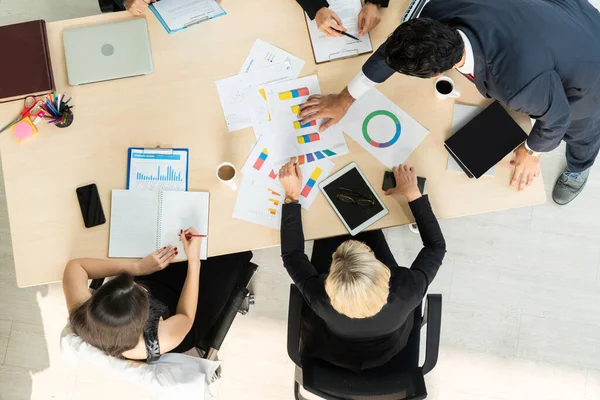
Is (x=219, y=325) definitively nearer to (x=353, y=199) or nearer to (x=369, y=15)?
(x=353, y=199)

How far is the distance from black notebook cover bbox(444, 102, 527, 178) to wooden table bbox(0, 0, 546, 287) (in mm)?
45

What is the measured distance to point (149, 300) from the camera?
155 centimetres

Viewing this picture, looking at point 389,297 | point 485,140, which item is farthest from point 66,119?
point 485,140

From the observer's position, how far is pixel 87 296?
64.0 inches

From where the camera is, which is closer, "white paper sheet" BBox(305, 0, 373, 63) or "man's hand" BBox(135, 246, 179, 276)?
"man's hand" BBox(135, 246, 179, 276)

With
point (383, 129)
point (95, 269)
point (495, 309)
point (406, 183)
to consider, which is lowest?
point (495, 309)

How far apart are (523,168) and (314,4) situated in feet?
3.23

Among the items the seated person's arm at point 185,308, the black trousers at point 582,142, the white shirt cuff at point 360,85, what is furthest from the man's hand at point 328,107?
the black trousers at point 582,142

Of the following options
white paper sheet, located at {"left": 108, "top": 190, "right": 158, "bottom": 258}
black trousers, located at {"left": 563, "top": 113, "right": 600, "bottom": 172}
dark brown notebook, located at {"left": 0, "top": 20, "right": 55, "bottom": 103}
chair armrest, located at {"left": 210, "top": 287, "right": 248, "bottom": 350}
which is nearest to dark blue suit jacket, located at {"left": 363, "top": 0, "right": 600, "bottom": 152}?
black trousers, located at {"left": 563, "top": 113, "right": 600, "bottom": 172}

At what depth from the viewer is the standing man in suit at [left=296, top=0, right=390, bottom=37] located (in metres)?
1.71

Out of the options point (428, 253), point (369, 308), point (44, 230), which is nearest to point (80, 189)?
point (44, 230)

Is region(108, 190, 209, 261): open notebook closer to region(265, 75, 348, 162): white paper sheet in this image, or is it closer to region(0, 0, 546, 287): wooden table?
region(0, 0, 546, 287): wooden table

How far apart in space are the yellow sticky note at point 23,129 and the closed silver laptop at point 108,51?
0.22 m

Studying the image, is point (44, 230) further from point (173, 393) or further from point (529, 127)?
point (529, 127)
